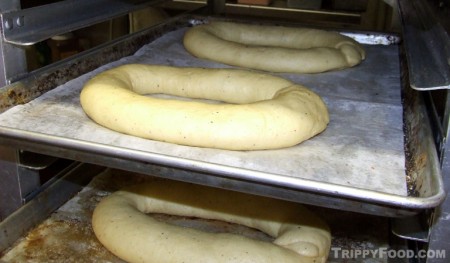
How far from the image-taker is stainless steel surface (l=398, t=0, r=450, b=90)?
910 mm

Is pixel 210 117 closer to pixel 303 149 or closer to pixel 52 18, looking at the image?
pixel 303 149

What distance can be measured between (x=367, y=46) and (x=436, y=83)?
3.10 ft

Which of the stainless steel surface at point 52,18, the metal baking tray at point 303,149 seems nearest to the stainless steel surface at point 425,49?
the metal baking tray at point 303,149

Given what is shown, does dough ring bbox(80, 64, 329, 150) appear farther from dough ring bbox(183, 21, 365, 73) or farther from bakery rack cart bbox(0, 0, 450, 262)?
dough ring bbox(183, 21, 365, 73)

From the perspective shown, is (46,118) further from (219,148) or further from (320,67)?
(320,67)

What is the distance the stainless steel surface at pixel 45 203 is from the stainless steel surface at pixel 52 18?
0.40 metres

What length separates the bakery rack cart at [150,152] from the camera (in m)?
0.77

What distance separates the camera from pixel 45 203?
121 centimetres

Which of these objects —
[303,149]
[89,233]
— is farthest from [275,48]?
[89,233]

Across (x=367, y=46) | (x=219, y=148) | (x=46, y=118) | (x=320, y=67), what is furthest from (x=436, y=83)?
(x=367, y=46)

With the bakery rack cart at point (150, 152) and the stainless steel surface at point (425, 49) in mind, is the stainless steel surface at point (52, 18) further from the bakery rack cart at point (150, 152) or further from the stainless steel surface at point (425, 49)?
the stainless steel surface at point (425, 49)

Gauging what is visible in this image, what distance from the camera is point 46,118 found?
1.04 metres

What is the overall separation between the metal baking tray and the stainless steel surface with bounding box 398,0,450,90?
0.11 metres

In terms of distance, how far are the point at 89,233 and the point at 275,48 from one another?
0.83 metres
